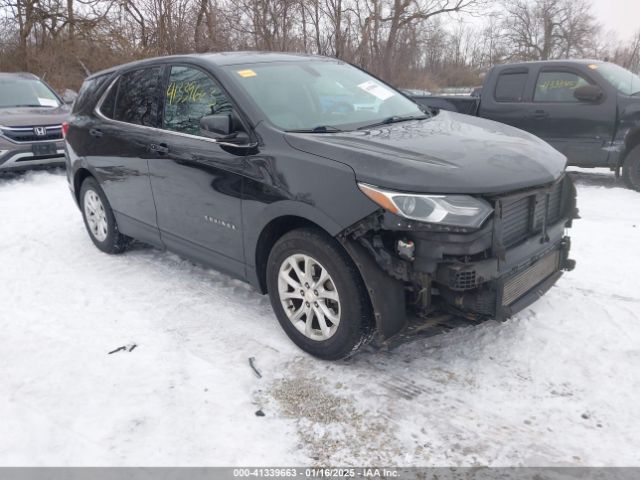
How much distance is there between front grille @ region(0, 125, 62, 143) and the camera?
8.73 meters

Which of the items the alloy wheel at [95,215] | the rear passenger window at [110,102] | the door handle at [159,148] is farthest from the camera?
the alloy wheel at [95,215]

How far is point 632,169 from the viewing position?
742cm

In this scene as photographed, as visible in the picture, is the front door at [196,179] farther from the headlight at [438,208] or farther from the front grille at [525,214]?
the front grille at [525,214]

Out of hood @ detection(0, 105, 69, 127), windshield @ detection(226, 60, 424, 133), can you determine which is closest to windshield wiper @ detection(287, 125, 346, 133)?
windshield @ detection(226, 60, 424, 133)

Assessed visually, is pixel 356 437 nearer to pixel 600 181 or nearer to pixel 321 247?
pixel 321 247

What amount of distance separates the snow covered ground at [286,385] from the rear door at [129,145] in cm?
63

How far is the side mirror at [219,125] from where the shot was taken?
3.38 metres

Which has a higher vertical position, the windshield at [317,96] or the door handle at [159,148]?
the windshield at [317,96]

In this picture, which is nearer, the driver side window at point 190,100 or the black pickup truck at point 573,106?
the driver side window at point 190,100

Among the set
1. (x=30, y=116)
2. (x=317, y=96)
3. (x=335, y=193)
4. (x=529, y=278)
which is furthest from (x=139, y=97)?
(x=30, y=116)

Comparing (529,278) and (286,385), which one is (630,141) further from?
(286,385)

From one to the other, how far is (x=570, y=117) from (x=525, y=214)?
550 centimetres

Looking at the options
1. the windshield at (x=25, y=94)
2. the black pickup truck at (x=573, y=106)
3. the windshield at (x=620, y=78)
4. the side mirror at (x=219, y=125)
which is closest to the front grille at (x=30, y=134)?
the windshield at (x=25, y=94)

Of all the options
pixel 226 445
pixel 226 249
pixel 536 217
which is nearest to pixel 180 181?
pixel 226 249
